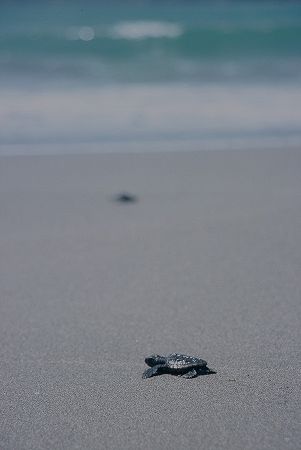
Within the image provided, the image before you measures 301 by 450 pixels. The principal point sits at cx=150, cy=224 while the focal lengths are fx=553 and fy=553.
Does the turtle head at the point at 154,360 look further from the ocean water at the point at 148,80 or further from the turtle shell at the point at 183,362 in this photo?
the ocean water at the point at 148,80

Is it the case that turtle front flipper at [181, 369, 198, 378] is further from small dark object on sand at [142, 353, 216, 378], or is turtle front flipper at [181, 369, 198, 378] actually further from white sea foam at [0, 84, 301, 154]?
white sea foam at [0, 84, 301, 154]

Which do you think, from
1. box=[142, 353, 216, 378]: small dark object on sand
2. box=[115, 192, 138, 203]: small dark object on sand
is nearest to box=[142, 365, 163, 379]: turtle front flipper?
box=[142, 353, 216, 378]: small dark object on sand

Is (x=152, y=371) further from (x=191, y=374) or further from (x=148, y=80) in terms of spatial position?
(x=148, y=80)

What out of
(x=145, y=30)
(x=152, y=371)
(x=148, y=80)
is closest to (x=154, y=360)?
(x=152, y=371)

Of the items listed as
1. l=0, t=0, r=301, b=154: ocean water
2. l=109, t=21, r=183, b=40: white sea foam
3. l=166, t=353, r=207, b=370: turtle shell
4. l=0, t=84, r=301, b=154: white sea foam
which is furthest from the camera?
l=109, t=21, r=183, b=40: white sea foam

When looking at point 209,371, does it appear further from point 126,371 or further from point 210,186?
point 210,186

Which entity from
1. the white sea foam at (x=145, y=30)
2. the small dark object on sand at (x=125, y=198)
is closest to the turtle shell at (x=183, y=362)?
the small dark object on sand at (x=125, y=198)
